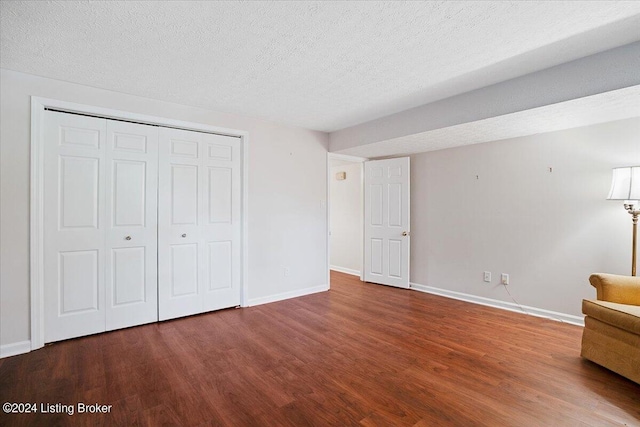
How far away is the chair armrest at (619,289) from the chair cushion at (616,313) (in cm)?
8

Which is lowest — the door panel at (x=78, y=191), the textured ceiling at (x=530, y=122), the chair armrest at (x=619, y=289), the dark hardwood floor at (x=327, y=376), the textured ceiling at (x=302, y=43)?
the dark hardwood floor at (x=327, y=376)

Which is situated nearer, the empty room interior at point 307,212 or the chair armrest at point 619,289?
the empty room interior at point 307,212

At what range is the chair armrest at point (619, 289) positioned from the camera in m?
2.52

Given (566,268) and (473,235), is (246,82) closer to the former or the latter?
(473,235)

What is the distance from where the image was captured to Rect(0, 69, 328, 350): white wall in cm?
266

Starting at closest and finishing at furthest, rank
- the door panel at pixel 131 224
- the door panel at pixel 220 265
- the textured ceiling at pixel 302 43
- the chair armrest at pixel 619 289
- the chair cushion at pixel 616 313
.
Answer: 1. the textured ceiling at pixel 302 43
2. the chair cushion at pixel 616 313
3. the chair armrest at pixel 619 289
4. the door panel at pixel 131 224
5. the door panel at pixel 220 265

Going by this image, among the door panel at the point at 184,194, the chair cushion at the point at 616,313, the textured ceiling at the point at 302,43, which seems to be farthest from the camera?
the door panel at the point at 184,194

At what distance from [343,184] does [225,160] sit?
3018 mm

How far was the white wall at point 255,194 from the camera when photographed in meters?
2.66

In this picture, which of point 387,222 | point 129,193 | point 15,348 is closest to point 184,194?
point 129,193

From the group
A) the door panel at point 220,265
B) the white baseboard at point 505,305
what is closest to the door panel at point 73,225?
the door panel at point 220,265

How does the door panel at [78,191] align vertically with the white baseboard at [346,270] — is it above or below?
above

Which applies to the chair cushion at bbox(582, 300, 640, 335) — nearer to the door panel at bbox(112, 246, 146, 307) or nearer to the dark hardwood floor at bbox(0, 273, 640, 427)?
the dark hardwood floor at bbox(0, 273, 640, 427)

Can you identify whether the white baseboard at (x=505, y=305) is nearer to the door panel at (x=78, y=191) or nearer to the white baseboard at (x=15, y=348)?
the door panel at (x=78, y=191)
